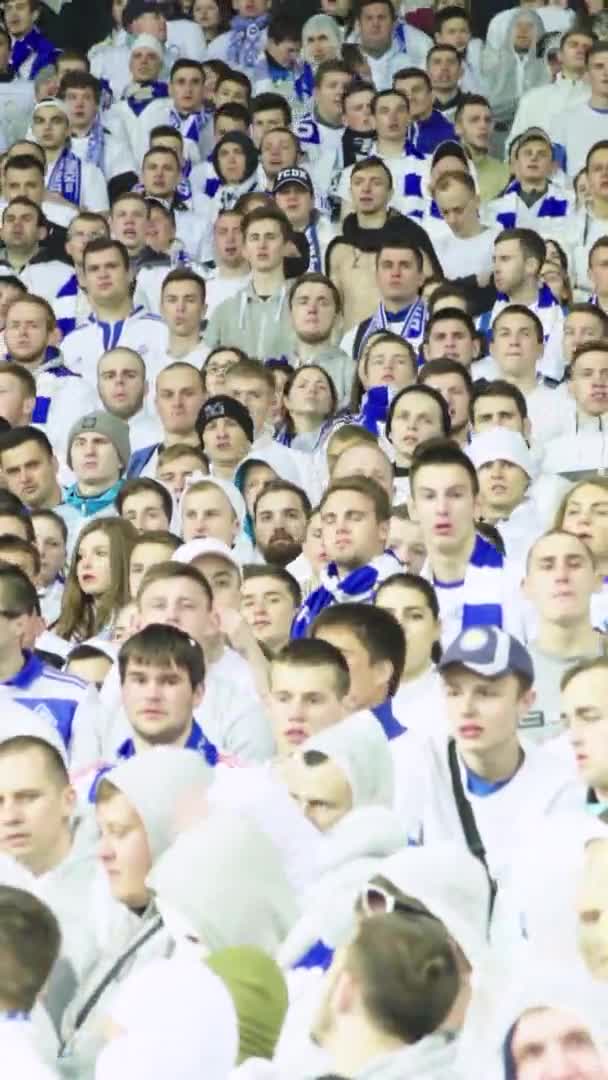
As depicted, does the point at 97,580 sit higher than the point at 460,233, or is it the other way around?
the point at 460,233

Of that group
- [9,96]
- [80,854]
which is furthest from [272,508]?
[9,96]

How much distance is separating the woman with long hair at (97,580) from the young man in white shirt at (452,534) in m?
0.99

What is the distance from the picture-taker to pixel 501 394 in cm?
971

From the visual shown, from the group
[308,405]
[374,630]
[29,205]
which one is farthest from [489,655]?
[29,205]

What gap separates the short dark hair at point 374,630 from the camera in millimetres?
6980

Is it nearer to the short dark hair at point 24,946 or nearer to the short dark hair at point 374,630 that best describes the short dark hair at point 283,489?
the short dark hair at point 374,630

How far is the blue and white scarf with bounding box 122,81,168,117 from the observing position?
14461 mm

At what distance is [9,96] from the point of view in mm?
14758

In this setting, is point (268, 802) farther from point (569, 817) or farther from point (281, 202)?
point (281, 202)

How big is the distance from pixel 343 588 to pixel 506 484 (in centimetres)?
127

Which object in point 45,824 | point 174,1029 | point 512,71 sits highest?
point 512,71

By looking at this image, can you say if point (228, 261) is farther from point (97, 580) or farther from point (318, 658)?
point (318, 658)

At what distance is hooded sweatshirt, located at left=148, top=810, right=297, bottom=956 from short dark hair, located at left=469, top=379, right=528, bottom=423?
489cm

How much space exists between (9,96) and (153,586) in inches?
312
